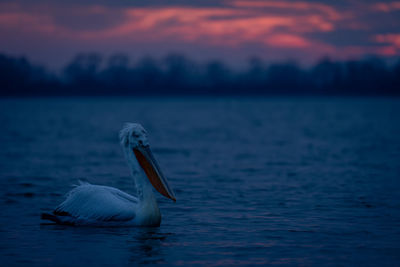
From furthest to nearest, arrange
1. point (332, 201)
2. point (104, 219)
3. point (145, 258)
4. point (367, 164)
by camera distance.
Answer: point (367, 164) < point (332, 201) < point (104, 219) < point (145, 258)

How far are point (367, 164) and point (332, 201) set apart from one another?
593 centimetres

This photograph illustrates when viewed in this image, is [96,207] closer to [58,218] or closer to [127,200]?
[127,200]

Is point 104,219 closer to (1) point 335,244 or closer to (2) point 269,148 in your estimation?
(1) point 335,244

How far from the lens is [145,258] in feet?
19.9

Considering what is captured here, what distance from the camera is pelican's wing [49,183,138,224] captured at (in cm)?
720

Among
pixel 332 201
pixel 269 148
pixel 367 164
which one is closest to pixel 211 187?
pixel 332 201

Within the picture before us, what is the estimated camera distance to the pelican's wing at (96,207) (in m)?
7.20

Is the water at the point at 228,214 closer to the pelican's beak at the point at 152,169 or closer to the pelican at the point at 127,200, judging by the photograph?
the pelican at the point at 127,200

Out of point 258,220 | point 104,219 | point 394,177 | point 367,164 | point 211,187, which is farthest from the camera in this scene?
point 367,164

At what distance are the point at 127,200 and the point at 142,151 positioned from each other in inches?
26.9

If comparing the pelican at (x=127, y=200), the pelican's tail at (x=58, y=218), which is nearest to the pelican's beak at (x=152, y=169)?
the pelican at (x=127, y=200)

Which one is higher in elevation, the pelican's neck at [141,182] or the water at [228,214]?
the pelican's neck at [141,182]

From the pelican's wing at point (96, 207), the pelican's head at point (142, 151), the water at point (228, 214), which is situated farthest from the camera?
the pelican's head at point (142, 151)

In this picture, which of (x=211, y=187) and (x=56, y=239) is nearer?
(x=56, y=239)
